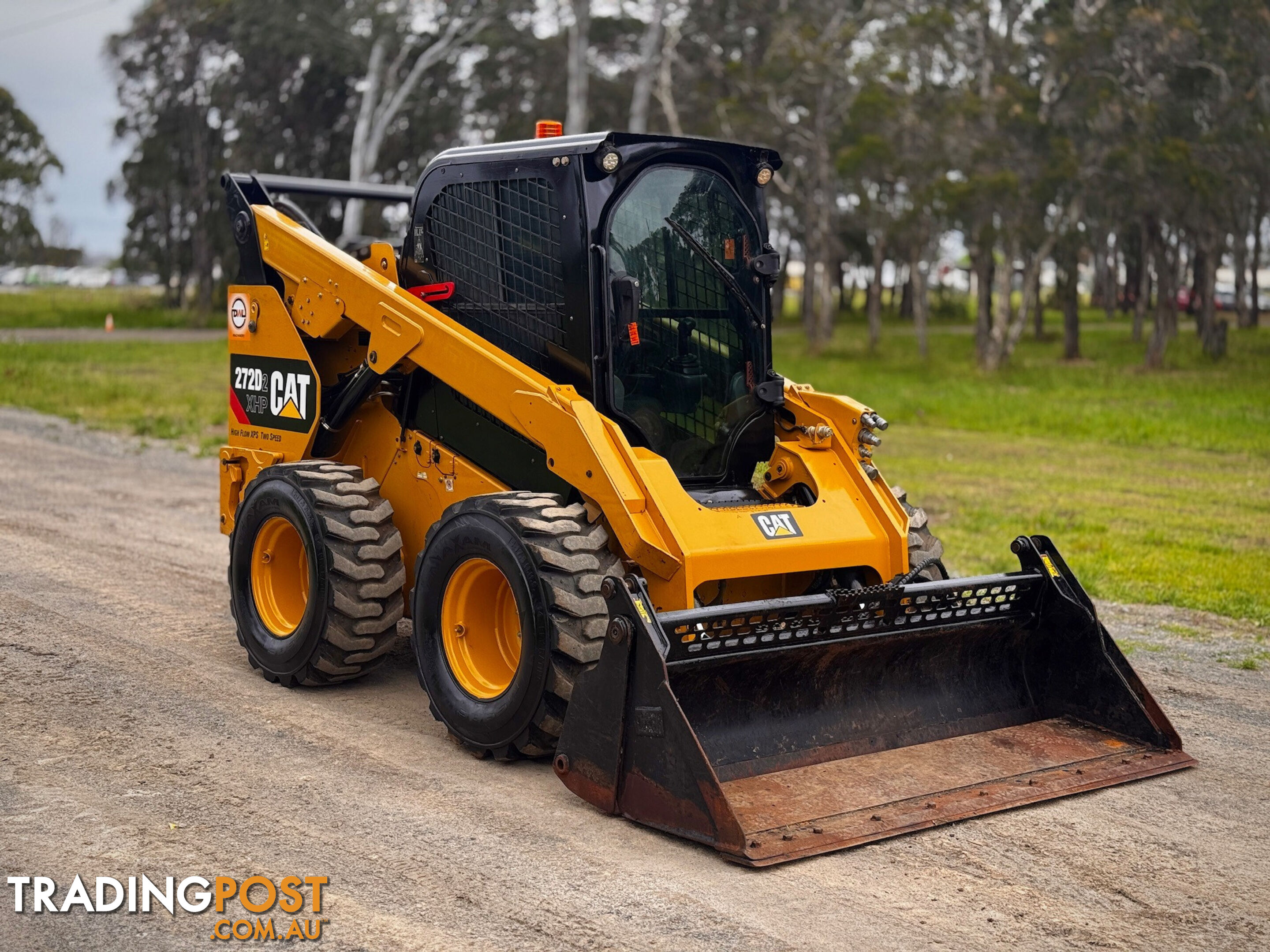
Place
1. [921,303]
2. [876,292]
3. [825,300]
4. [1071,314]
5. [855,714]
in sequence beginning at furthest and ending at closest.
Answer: [876,292]
[825,300]
[1071,314]
[921,303]
[855,714]

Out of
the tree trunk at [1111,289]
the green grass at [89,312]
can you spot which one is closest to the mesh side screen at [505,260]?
the green grass at [89,312]

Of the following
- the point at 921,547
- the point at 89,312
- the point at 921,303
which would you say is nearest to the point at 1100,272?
the point at 921,303

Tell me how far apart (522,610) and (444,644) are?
64 centimetres

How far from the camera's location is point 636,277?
20.9 ft

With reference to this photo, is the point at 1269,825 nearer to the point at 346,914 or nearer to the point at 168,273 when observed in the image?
the point at 346,914

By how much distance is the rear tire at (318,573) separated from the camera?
21.7 ft

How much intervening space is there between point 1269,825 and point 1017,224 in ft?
87.2

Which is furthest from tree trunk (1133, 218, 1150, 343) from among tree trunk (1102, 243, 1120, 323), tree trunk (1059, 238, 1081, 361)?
tree trunk (1102, 243, 1120, 323)

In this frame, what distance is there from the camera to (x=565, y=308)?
630 cm

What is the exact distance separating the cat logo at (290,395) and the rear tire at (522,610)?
167 cm

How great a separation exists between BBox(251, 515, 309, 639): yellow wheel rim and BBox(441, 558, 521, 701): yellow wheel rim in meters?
1.33

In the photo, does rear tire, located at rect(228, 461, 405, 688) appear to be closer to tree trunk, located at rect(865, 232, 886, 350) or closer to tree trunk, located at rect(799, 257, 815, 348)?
tree trunk, located at rect(799, 257, 815, 348)

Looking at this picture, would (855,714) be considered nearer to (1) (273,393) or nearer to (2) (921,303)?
(1) (273,393)

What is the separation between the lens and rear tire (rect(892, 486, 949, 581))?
21.7 feet
